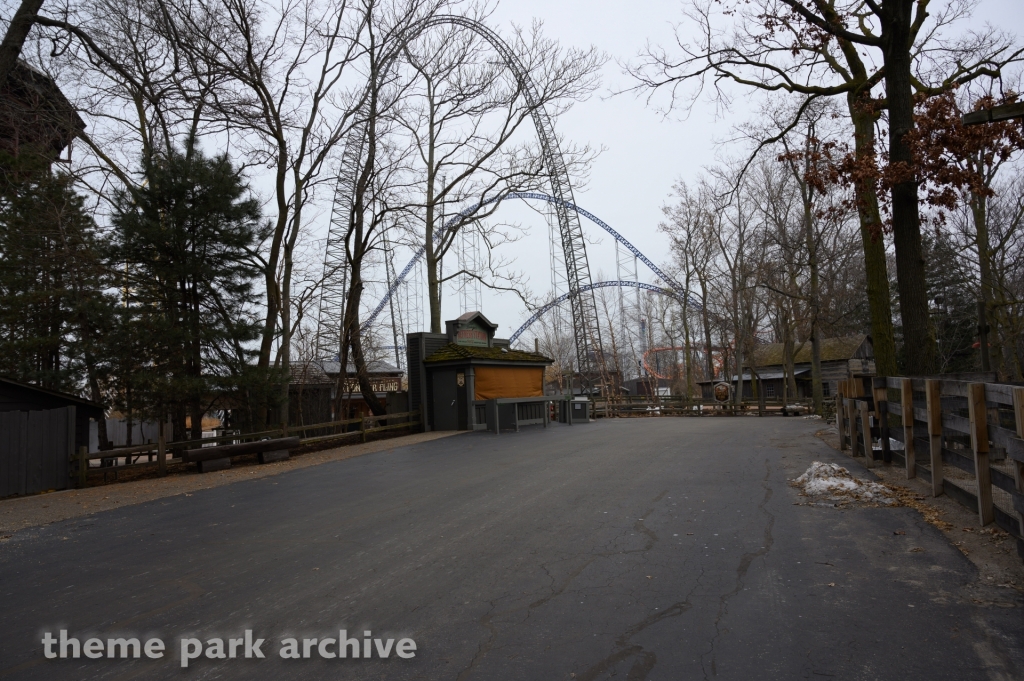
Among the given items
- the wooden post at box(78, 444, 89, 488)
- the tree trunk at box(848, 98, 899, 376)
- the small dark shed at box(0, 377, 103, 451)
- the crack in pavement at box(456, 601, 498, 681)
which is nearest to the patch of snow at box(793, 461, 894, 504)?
the crack in pavement at box(456, 601, 498, 681)

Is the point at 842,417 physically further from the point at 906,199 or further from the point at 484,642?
the point at 484,642

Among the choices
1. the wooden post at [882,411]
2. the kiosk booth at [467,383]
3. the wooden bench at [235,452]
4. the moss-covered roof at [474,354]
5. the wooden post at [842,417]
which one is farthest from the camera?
the moss-covered roof at [474,354]

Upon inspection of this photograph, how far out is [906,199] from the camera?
1044 centimetres

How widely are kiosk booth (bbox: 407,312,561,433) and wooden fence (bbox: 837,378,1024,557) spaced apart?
13247 mm

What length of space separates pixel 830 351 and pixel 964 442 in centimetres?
4571

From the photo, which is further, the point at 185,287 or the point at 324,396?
the point at 324,396

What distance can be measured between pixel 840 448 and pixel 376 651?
1177cm

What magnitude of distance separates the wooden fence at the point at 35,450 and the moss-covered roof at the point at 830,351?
152 ft

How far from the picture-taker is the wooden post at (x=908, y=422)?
8164 millimetres

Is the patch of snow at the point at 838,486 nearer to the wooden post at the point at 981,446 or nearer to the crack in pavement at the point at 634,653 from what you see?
the wooden post at the point at 981,446

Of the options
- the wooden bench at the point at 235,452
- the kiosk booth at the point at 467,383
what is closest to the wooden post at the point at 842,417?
the kiosk booth at the point at 467,383

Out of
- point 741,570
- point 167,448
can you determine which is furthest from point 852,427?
point 167,448

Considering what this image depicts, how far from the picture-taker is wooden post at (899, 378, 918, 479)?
816 cm

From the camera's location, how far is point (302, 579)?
5.49 metres
